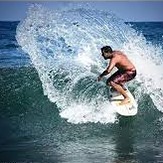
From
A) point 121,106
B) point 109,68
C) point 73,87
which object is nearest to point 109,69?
point 109,68

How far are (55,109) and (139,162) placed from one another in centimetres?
117

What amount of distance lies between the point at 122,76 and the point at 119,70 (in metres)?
0.07

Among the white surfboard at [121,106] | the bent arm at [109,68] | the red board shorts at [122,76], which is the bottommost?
the white surfboard at [121,106]

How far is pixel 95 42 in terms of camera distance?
3801 millimetres

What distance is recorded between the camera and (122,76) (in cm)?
386

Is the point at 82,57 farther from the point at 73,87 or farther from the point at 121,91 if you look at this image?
the point at 121,91

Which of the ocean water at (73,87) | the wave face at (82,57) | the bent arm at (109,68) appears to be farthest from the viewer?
the wave face at (82,57)

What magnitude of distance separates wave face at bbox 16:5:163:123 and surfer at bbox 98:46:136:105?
123 millimetres

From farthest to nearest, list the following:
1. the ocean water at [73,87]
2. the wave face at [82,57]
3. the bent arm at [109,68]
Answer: the wave face at [82,57] → the bent arm at [109,68] → the ocean water at [73,87]

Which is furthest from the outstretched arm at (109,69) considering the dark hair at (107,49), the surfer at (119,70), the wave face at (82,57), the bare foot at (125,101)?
the bare foot at (125,101)

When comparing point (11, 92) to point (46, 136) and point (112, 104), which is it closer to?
point (46, 136)

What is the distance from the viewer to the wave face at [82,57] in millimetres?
3803

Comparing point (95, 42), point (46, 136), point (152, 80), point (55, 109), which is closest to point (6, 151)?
point (46, 136)

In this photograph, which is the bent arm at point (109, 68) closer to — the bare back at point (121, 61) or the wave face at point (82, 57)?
the bare back at point (121, 61)
